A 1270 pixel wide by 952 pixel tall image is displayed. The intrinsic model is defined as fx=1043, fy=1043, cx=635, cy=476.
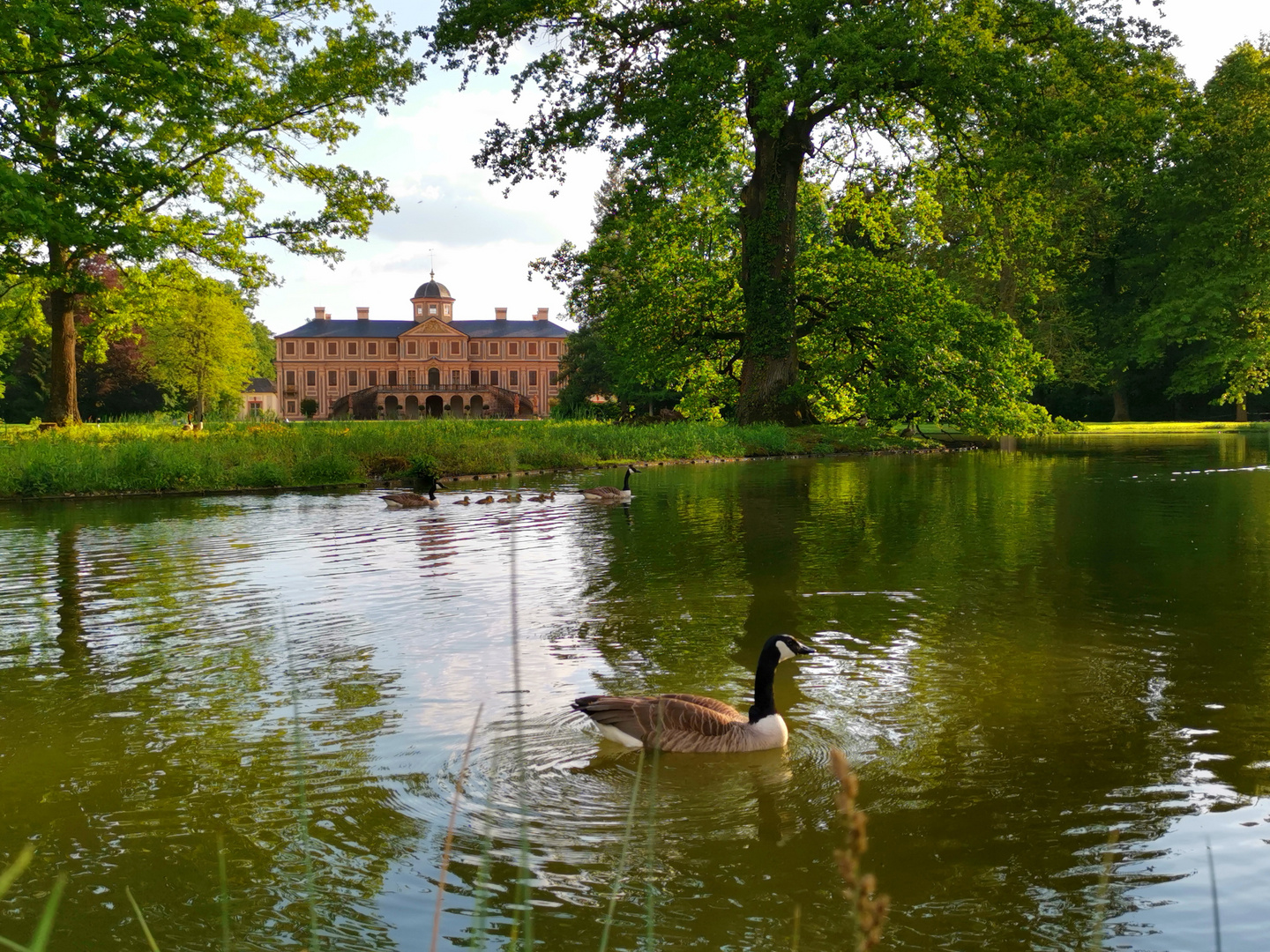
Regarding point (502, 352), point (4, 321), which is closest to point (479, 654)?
point (4, 321)

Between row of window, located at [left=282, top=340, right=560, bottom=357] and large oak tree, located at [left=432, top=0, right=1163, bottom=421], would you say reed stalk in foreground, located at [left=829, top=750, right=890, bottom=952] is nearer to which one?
large oak tree, located at [left=432, top=0, right=1163, bottom=421]

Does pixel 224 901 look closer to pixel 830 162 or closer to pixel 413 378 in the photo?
pixel 830 162

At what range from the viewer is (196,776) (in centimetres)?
536

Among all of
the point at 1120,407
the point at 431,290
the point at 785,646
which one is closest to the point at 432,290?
the point at 431,290

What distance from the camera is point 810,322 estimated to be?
3319 cm

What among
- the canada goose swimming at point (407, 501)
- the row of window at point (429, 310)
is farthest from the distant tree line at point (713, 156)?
the row of window at point (429, 310)

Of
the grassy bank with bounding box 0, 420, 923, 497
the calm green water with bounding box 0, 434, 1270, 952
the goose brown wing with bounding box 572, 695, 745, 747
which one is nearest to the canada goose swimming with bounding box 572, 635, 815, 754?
the goose brown wing with bounding box 572, 695, 745, 747

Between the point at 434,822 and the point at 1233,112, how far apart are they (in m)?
52.7

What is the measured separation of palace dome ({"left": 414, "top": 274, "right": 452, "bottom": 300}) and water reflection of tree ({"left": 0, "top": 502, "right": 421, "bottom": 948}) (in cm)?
11716

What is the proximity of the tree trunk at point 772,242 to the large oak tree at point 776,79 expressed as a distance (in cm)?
5

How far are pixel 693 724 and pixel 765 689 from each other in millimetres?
456

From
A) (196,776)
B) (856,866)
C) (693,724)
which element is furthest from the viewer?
(693,724)

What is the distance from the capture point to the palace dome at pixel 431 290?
12288 cm

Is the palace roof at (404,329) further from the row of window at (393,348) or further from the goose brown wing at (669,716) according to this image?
the goose brown wing at (669,716)
